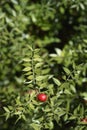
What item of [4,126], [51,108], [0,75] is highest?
[51,108]

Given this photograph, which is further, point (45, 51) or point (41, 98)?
point (45, 51)

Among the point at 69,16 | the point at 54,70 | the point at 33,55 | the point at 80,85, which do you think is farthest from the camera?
the point at 69,16

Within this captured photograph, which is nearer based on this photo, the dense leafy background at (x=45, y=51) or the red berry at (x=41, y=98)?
the red berry at (x=41, y=98)

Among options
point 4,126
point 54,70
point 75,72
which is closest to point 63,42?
point 54,70

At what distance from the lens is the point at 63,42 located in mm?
3348

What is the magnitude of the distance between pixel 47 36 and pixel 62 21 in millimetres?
186

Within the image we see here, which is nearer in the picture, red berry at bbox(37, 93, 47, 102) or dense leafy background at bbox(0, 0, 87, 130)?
red berry at bbox(37, 93, 47, 102)

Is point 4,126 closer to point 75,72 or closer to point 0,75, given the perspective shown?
point 0,75

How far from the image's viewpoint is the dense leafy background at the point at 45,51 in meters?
2.33

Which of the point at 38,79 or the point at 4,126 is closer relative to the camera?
the point at 38,79

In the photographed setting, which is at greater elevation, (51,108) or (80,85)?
(51,108)

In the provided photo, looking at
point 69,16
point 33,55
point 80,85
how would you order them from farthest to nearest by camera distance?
point 69,16
point 80,85
point 33,55

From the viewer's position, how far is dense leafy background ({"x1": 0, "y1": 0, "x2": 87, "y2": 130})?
7.64 feet

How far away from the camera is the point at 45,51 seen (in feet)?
10.2
